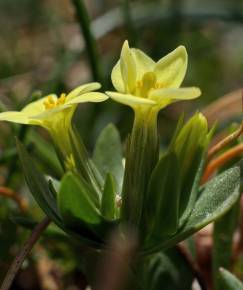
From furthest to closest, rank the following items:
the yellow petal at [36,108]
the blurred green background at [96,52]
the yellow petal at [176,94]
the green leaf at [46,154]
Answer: the blurred green background at [96,52] < the green leaf at [46,154] < the yellow petal at [36,108] < the yellow petal at [176,94]

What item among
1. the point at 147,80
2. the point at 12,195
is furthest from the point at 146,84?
the point at 12,195

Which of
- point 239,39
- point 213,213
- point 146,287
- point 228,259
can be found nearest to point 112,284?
point 213,213

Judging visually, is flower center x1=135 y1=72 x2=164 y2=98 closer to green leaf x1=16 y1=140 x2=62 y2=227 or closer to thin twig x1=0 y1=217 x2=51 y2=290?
green leaf x1=16 y1=140 x2=62 y2=227

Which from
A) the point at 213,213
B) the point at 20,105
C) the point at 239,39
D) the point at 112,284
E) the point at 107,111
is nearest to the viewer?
the point at 112,284

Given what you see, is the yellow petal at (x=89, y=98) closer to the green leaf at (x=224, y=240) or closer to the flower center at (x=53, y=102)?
the flower center at (x=53, y=102)

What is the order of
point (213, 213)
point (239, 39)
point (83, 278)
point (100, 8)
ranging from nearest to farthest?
point (213, 213) → point (83, 278) → point (239, 39) → point (100, 8)

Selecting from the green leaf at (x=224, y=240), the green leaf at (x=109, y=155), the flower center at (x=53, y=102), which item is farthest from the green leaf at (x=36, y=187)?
the green leaf at (x=224, y=240)

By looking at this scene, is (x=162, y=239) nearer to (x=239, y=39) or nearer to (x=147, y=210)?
(x=147, y=210)

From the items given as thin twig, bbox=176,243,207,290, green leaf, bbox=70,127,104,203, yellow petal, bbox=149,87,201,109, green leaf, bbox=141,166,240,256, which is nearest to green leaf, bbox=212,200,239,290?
thin twig, bbox=176,243,207,290
